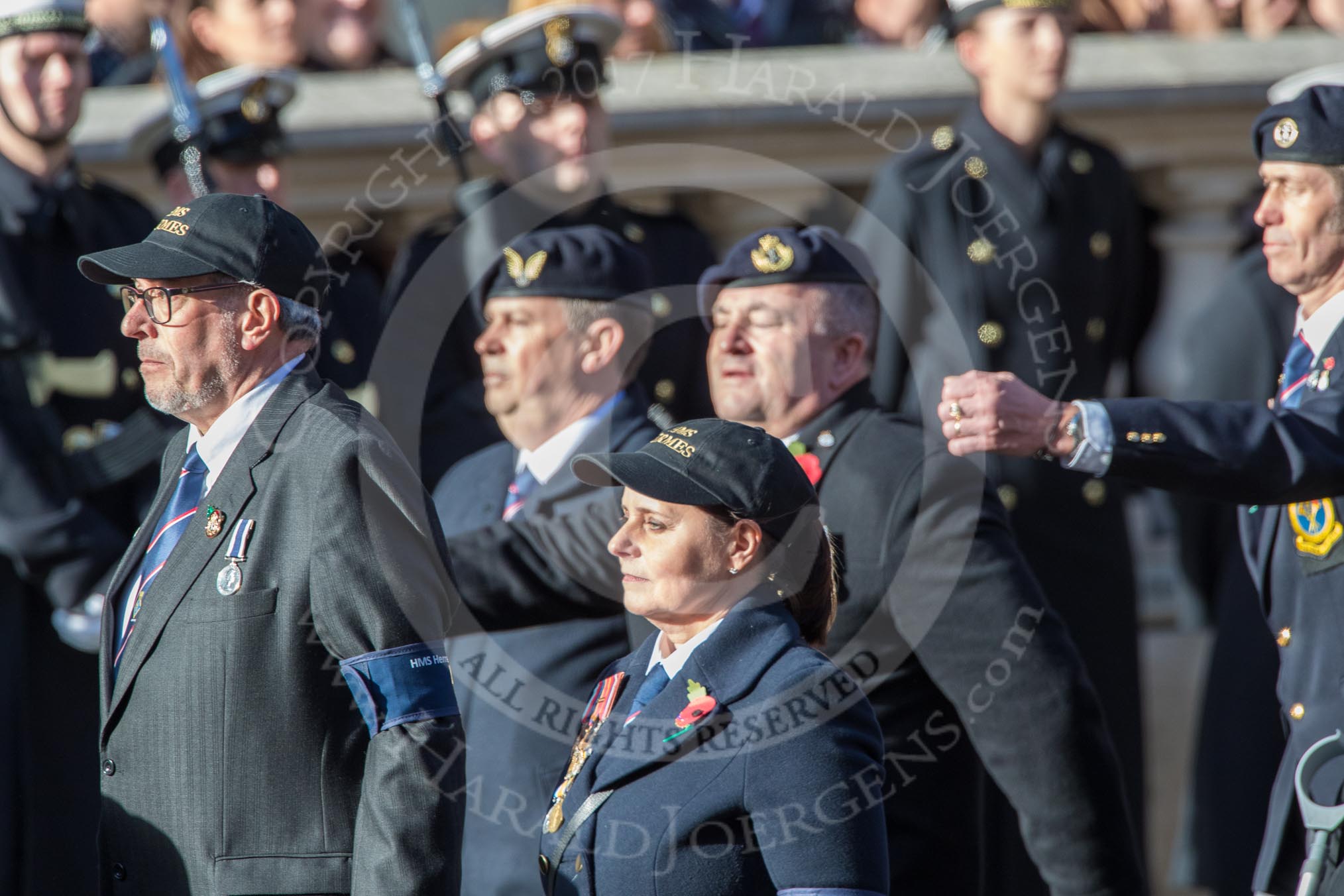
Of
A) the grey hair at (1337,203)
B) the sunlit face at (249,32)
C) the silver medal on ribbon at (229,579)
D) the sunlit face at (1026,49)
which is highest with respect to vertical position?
the sunlit face at (249,32)

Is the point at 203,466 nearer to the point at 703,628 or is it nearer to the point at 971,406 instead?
the point at 703,628

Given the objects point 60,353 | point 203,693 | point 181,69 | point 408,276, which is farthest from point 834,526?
point 181,69

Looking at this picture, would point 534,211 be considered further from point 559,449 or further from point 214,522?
point 214,522

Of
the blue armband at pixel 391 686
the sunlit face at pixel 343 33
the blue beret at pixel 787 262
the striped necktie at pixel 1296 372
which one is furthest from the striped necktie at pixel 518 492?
the sunlit face at pixel 343 33

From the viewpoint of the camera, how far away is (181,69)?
20.1 ft

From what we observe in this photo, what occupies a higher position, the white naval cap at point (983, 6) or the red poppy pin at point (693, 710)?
the white naval cap at point (983, 6)

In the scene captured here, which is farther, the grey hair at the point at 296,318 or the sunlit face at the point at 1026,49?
the sunlit face at the point at 1026,49

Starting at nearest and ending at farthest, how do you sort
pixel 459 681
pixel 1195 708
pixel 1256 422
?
pixel 1256 422 < pixel 459 681 < pixel 1195 708

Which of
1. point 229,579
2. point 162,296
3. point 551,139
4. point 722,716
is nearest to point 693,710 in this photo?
point 722,716

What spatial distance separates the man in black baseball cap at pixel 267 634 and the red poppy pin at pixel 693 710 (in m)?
0.36

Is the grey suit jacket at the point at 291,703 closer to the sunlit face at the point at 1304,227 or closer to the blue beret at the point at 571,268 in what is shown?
the blue beret at the point at 571,268

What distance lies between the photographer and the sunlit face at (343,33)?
7.10 metres

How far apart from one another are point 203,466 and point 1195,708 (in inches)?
158

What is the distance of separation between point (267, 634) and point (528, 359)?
1615 millimetres
